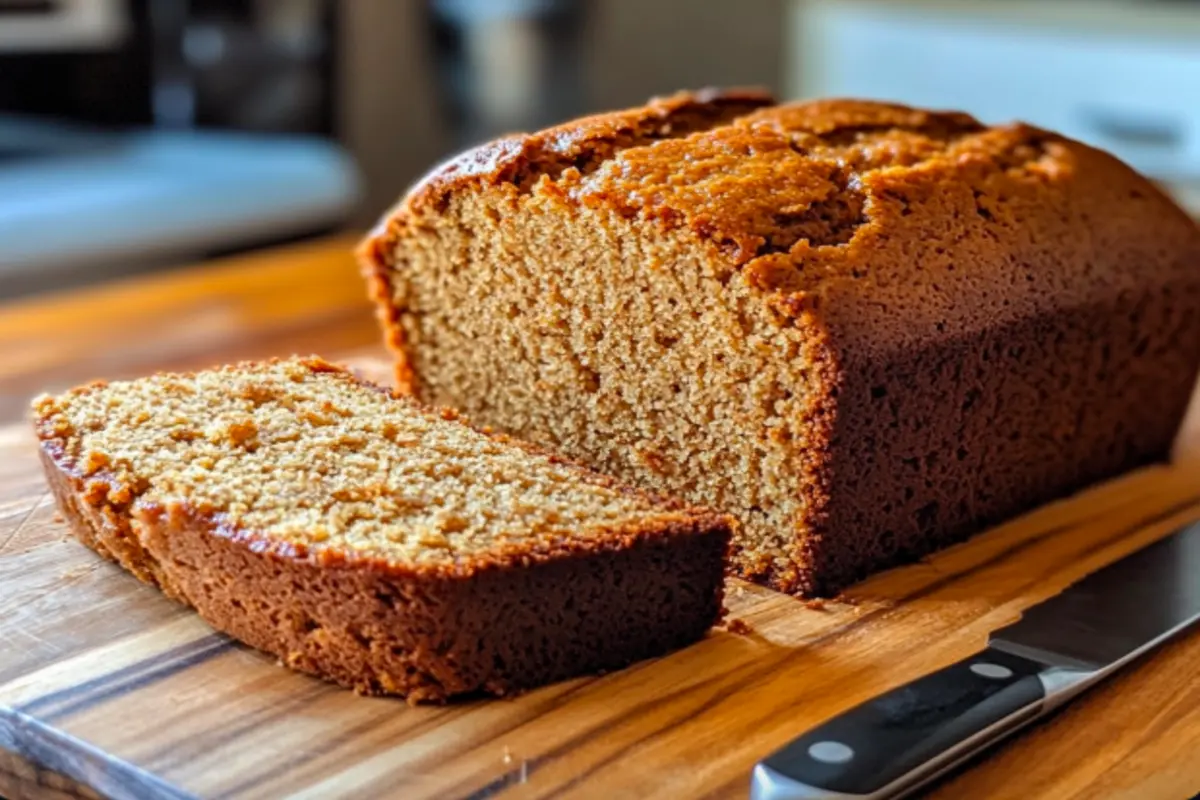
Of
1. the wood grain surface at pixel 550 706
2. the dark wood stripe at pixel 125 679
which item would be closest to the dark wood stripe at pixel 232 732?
the wood grain surface at pixel 550 706

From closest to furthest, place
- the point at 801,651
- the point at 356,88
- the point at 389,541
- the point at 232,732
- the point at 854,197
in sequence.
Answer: the point at 232,732 → the point at 389,541 → the point at 801,651 → the point at 854,197 → the point at 356,88

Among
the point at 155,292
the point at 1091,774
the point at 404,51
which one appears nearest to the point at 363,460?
the point at 1091,774

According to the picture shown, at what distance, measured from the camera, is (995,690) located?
154cm

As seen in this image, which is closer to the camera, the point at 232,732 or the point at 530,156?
the point at 232,732

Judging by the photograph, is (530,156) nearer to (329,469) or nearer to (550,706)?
(329,469)

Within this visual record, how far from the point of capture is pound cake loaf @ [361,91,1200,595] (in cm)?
187

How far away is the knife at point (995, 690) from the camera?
136 centimetres

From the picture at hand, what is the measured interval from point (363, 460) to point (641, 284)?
0.45 meters

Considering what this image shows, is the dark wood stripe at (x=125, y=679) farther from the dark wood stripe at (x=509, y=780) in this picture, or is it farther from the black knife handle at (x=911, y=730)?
the black knife handle at (x=911, y=730)

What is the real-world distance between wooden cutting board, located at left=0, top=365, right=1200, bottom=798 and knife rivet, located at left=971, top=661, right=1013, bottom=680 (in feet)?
0.23

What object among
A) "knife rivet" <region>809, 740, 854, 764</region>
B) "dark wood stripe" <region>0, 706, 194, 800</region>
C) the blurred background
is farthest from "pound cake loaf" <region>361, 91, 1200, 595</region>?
the blurred background

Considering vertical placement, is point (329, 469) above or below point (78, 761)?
above

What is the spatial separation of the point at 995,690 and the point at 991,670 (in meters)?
0.05

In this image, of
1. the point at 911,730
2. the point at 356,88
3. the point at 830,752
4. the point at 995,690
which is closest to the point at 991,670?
the point at 995,690
